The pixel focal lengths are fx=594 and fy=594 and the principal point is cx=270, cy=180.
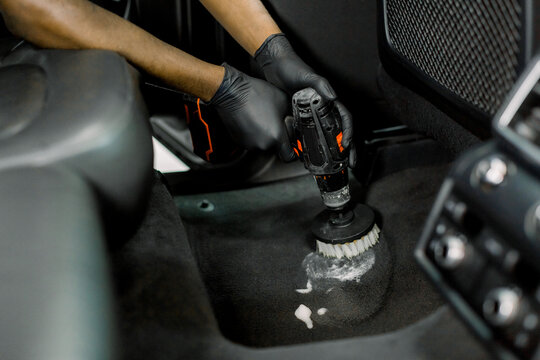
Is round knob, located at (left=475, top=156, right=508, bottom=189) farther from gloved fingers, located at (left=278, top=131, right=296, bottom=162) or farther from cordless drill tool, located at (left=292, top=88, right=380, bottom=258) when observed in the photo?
gloved fingers, located at (left=278, top=131, right=296, bottom=162)

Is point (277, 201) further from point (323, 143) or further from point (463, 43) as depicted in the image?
point (463, 43)

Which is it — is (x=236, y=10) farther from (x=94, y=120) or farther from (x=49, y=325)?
(x=49, y=325)

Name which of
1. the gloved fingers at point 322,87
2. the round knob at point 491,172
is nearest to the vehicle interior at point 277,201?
the round knob at point 491,172

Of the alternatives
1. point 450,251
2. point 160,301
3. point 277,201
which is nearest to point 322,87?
point 277,201

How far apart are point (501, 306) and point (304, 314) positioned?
0.69 metres

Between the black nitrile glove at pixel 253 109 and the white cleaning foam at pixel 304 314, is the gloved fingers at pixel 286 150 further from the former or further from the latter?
the white cleaning foam at pixel 304 314

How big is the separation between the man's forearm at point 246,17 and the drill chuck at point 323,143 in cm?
27

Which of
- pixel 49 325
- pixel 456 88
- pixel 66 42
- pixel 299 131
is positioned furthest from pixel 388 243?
pixel 49 325

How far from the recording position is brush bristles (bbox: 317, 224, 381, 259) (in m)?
1.19

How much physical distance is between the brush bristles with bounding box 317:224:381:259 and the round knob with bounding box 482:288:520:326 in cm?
71

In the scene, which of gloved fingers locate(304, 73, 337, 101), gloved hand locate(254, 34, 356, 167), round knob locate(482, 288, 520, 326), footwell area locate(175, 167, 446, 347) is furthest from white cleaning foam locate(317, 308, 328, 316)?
round knob locate(482, 288, 520, 326)

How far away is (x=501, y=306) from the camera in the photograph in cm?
46

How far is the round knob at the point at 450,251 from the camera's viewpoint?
19.7 inches

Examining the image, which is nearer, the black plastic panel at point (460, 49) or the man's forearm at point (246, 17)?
the black plastic panel at point (460, 49)
